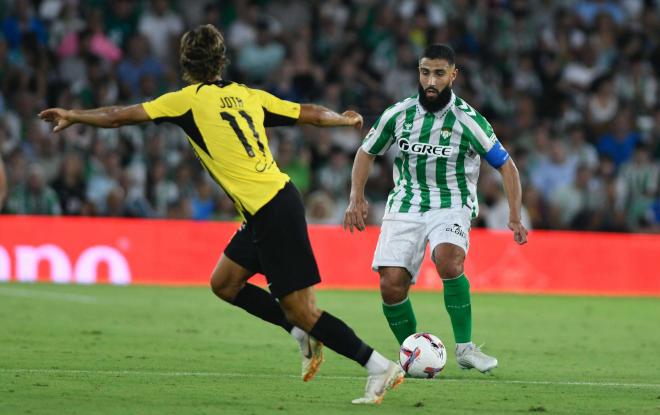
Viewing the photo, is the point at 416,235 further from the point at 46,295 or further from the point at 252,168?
the point at 46,295

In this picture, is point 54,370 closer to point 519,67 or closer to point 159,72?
point 159,72

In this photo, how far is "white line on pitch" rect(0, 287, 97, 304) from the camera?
47.7ft

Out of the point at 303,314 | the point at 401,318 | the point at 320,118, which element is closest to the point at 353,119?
the point at 320,118

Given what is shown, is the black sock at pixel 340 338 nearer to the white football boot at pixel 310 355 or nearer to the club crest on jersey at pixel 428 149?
the white football boot at pixel 310 355

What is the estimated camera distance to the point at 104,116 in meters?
7.03

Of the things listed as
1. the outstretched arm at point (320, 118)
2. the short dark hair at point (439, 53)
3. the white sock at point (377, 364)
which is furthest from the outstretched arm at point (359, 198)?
the white sock at point (377, 364)

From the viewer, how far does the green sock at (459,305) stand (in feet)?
29.0

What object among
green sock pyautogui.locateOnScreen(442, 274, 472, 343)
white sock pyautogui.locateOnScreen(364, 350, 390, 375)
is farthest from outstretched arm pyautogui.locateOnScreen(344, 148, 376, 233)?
white sock pyautogui.locateOnScreen(364, 350, 390, 375)

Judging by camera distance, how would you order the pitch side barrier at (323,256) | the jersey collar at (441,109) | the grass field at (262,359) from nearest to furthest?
the grass field at (262,359)
the jersey collar at (441,109)
the pitch side barrier at (323,256)

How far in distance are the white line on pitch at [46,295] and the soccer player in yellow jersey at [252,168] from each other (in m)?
7.52

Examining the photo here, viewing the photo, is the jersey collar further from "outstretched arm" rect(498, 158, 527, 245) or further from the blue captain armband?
"outstretched arm" rect(498, 158, 527, 245)

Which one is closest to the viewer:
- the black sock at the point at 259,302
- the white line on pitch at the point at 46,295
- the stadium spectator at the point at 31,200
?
the black sock at the point at 259,302

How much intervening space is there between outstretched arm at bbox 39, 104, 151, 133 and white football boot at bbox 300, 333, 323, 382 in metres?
1.69

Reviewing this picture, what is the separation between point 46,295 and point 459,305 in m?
7.38
